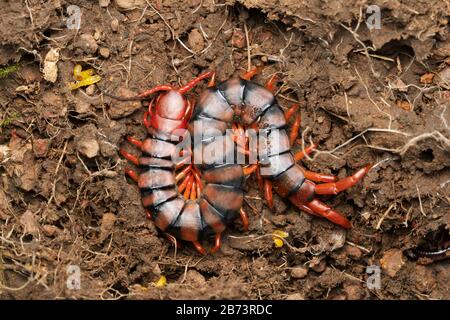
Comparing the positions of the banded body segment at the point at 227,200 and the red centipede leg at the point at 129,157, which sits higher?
the red centipede leg at the point at 129,157

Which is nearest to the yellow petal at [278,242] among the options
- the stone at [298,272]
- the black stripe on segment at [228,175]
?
the stone at [298,272]

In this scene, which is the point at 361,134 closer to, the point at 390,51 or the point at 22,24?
the point at 390,51

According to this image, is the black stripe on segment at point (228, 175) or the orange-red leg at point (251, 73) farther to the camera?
the orange-red leg at point (251, 73)

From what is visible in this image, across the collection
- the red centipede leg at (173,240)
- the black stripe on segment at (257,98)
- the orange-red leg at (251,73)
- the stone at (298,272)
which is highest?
the orange-red leg at (251,73)

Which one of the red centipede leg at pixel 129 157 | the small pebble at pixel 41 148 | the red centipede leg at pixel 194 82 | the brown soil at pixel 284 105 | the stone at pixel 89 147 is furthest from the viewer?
the red centipede leg at pixel 194 82

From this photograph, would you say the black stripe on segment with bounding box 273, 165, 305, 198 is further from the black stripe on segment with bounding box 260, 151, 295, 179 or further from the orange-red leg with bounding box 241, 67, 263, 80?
the orange-red leg with bounding box 241, 67, 263, 80

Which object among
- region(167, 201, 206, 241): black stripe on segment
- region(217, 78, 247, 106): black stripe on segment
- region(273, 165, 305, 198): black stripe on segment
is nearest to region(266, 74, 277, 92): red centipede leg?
region(217, 78, 247, 106): black stripe on segment

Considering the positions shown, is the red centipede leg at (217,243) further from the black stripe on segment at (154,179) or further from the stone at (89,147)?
the stone at (89,147)

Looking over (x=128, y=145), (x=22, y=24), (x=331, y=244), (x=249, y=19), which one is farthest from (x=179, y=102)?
(x=331, y=244)
